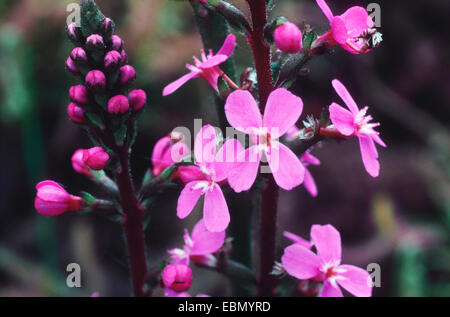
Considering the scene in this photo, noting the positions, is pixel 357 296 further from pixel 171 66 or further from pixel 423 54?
pixel 423 54

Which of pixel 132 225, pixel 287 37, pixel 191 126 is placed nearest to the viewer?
pixel 287 37

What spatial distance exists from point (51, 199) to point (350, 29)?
2.16ft

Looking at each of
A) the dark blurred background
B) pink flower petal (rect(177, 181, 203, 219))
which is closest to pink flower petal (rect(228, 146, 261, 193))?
pink flower petal (rect(177, 181, 203, 219))

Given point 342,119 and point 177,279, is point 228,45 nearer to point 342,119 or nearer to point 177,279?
point 342,119

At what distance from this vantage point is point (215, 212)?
0.90 meters

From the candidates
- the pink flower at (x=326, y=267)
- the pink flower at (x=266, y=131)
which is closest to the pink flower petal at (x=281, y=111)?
the pink flower at (x=266, y=131)

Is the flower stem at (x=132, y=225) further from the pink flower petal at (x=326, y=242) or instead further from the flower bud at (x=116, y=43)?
the pink flower petal at (x=326, y=242)

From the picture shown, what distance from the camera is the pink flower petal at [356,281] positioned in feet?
3.17

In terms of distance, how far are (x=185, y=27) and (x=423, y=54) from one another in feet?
5.31

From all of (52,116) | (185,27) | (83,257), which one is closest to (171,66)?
(185,27)

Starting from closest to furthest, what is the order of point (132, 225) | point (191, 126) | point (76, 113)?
point (76, 113), point (132, 225), point (191, 126)

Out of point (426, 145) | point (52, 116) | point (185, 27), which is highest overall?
point (185, 27)

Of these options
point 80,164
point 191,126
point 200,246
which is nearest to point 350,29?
point 200,246
